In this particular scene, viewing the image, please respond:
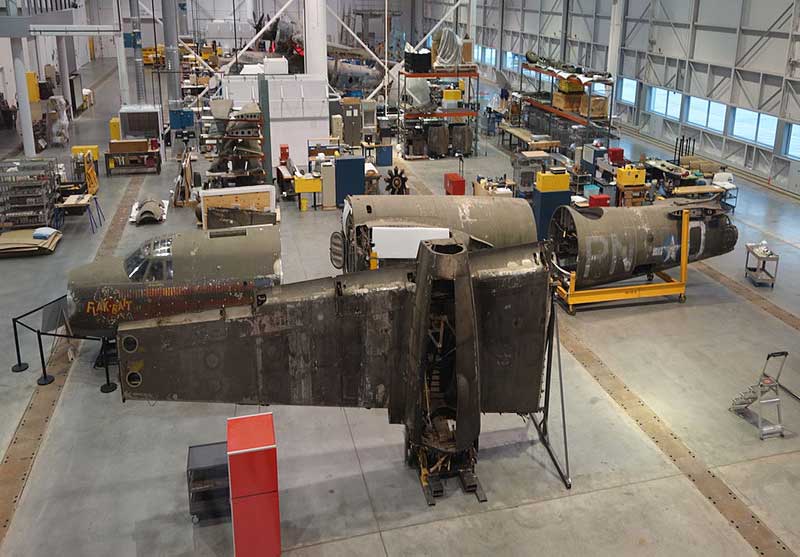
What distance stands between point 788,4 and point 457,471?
1949 centimetres

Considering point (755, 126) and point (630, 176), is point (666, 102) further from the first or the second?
point (630, 176)

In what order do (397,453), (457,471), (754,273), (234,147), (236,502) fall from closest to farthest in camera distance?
(236,502) → (457,471) → (397,453) → (754,273) → (234,147)

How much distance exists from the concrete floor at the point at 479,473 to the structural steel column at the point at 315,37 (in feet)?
54.9

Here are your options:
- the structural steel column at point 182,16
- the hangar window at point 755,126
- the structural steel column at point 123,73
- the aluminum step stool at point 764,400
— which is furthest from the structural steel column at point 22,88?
the hangar window at point 755,126

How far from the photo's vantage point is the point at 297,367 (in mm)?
7742

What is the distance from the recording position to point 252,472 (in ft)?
23.7

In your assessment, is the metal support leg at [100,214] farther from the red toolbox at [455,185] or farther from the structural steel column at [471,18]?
the structural steel column at [471,18]

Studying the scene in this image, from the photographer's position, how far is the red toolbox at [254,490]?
7176 millimetres

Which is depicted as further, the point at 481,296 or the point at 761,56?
the point at 761,56

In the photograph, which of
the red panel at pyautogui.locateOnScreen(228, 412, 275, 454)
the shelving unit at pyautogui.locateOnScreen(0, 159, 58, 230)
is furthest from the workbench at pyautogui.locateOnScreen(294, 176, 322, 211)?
the red panel at pyautogui.locateOnScreen(228, 412, 275, 454)

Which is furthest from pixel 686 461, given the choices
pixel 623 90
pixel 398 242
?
pixel 623 90

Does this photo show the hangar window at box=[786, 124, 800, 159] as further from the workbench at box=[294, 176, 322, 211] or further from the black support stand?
the black support stand

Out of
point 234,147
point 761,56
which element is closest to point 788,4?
point 761,56

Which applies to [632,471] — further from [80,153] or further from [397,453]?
[80,153]
